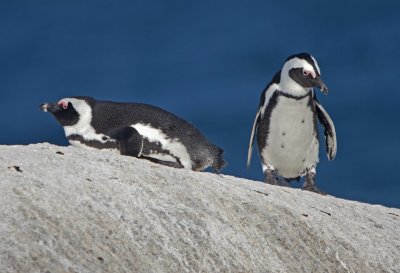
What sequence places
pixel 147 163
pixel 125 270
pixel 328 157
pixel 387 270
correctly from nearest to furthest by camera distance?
pixel 125 270 < pixel 147 163 < pixel 387 270 < pixel 328 157

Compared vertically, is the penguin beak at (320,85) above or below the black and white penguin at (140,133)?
above

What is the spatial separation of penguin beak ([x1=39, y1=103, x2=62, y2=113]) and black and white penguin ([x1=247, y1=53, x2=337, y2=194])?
10.1ft

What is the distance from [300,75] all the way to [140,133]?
287 cm

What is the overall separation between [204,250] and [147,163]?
119cm

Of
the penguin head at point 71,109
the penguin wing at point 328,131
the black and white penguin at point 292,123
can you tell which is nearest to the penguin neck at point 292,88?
the black and white penguin at point 292,123

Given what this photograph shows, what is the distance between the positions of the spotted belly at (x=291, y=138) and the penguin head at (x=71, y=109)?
2.91m

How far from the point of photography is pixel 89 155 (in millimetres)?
6734

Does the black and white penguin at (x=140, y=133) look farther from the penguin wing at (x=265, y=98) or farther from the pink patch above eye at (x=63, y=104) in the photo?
the penguin wing at (x=265, y=98)

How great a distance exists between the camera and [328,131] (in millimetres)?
10812

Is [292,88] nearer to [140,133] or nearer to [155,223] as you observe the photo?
[140,133]

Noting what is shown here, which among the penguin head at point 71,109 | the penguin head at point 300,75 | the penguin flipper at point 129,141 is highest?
the penguin head at point 300,75

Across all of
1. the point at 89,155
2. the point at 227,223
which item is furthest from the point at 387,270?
the point at 89,155

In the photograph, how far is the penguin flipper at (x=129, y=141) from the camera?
24.8ft

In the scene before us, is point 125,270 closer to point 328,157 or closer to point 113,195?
point 113,195
